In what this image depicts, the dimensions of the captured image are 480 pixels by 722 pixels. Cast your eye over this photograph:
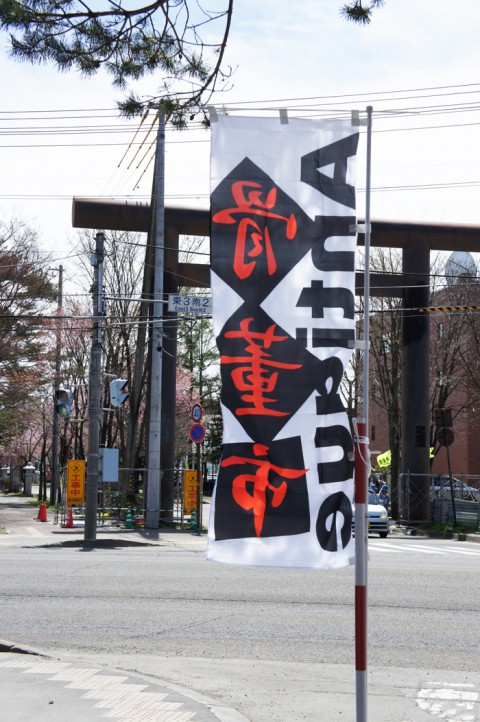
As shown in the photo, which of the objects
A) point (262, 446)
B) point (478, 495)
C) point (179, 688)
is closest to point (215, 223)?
point (262, 446)

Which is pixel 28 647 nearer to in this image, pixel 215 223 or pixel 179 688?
pixel 179 688

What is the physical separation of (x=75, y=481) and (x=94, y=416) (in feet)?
13.7

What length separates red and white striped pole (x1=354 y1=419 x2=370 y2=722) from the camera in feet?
16.6

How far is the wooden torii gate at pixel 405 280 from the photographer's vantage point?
28266 millimetres

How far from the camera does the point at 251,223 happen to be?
5.18 metres

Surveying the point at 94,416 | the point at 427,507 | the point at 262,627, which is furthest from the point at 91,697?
the point at 427,507

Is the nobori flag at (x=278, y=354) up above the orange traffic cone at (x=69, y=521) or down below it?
above

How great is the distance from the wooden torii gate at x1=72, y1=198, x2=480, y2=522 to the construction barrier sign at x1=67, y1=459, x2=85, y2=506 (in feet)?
7.66

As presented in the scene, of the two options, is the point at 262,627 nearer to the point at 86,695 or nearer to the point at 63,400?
the point at 86,695

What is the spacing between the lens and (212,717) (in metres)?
6.54

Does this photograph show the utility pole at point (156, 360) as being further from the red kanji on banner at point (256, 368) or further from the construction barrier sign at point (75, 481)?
the red kanji on banner at point (256, 368)

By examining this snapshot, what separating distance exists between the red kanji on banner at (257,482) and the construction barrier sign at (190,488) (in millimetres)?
21871

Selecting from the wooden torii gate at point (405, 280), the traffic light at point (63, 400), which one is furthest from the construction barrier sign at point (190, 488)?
the traffic light at point (63, 400)

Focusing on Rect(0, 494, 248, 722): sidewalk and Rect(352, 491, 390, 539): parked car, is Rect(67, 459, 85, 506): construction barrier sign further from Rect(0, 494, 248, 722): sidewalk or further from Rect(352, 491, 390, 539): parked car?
Rect(0, 494, 248, 722): sidewalk
